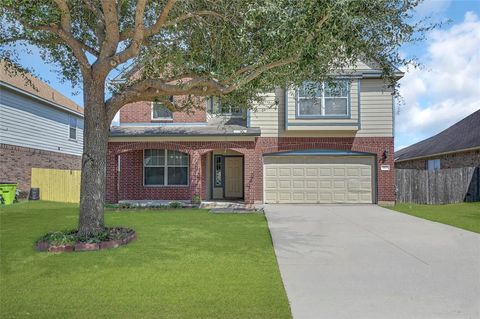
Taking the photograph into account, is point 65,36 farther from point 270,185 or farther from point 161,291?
point 270,185

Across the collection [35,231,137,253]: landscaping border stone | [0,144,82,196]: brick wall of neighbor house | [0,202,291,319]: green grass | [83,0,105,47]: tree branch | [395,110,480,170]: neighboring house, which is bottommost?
[0,202,291,319]: green grass

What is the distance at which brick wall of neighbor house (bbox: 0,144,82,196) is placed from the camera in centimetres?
1811

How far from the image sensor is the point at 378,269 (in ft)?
20.0

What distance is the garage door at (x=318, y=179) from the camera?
1714 centimetres

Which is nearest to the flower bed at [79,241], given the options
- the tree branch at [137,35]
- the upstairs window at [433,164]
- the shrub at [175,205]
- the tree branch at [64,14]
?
the tree branch at [137,35]

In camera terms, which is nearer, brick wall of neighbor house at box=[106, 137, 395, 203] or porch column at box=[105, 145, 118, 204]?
brick wall of neighbor house at box=[106, 137, 395, 203]

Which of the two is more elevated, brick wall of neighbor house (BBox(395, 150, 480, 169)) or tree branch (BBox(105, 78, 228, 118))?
tree branch (BBox(105, 78, 228, 118))

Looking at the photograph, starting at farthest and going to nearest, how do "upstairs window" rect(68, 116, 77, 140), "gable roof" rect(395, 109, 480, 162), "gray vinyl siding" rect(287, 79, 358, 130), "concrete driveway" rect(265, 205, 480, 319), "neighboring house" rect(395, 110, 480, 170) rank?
1. "upstairs window" rect(68, 116, 77, 140)
2. "gable roof" rect(395, 109, 480, 162)
3. "neighboring house" rect(395, 110, 480, 170)
4. "gray vinyl siding" rect(287, 79, 358, 130)
5. "concrete driveway" rect(265, 205, 480, 319)

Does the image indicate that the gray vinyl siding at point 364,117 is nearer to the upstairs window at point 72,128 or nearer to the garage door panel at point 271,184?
the garage door panel at point 271,184

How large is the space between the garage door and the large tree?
7533 mm

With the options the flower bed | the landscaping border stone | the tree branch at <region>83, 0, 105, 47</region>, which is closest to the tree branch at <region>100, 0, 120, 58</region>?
the tree branch at <region>83, 0, 105, 47</region>

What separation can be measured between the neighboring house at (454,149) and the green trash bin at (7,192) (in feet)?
73.0

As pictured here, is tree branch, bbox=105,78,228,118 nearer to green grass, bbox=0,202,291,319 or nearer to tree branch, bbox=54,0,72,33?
tree branch, bbox=54,0,72,33

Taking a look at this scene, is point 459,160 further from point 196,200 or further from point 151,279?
point 151,279
